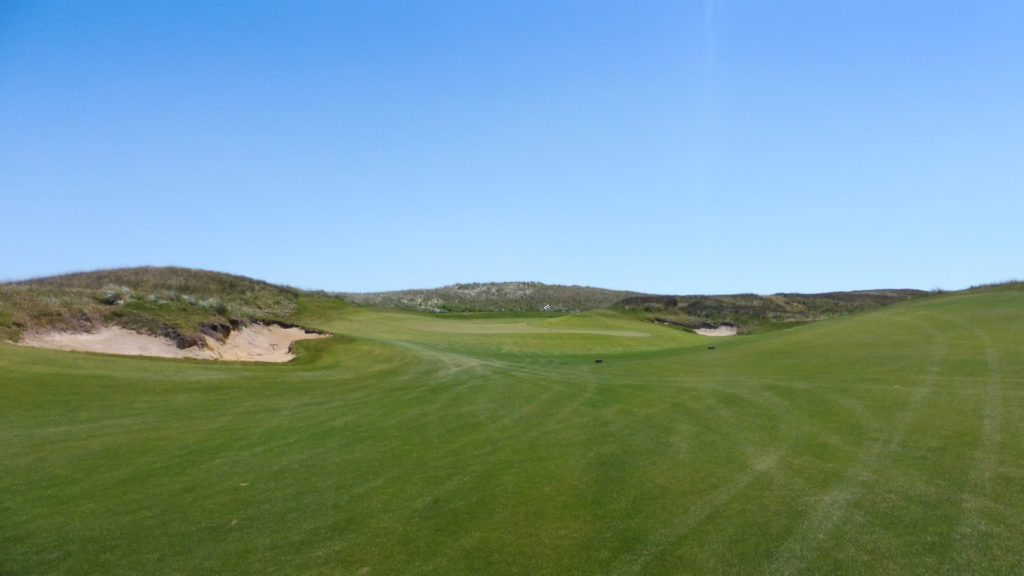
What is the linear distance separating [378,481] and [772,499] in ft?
17.9

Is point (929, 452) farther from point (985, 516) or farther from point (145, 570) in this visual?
point (145, 570)

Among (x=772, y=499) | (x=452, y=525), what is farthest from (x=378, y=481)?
(x=772, y=499)

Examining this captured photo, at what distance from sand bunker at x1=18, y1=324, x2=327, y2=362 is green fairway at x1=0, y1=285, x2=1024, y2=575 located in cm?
443

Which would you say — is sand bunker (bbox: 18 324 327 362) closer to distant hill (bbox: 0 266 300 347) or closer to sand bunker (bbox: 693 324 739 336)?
distant hill (bbox: 0 266 300 347)

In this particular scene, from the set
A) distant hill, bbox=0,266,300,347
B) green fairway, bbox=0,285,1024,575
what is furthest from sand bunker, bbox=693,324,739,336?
green fairway, bbox=0,285,1024,575

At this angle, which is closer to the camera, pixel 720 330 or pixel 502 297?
pixel 720 330

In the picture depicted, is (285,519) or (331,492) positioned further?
(331,492)

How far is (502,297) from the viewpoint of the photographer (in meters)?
120

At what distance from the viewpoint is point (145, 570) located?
6.94 meters

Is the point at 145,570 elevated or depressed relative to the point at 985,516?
depressed

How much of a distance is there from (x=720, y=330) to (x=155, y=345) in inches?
2092

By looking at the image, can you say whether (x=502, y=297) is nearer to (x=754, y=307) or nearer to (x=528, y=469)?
(x=754, y=307)

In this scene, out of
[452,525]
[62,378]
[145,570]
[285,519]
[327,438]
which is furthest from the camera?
[62,378]

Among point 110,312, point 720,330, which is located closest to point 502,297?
point 720,330
